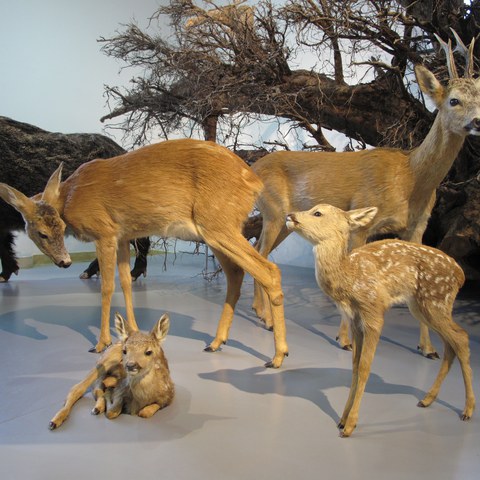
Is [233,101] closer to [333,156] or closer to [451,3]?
[333,156]

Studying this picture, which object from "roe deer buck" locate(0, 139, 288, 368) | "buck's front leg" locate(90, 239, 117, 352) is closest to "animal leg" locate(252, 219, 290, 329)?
"roe deer buck" locate(0, 139, 288, 368)

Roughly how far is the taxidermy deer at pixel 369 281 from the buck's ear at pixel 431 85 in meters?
1.54

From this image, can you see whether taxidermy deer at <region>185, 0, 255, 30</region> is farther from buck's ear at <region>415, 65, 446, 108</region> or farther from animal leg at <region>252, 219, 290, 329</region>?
buck's ear at <region>415, 65, 446, 108</region>

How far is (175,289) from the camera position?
684cm

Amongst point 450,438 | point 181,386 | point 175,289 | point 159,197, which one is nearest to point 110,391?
point 181,386

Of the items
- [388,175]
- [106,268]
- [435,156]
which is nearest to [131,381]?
[106,268]

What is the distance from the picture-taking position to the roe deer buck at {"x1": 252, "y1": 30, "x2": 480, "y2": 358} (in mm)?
3965

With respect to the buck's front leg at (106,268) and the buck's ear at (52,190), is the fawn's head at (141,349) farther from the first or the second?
the buck's ear at (52,190)

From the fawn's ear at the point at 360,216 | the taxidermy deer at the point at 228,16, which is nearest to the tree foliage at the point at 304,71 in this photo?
the taxidermy deer at the point at 228,16

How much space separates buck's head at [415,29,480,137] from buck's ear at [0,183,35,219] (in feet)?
10.0

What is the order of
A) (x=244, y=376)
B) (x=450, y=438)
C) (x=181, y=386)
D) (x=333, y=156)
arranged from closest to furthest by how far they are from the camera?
(x=450, y=438) < (x=181, y=386) < (x=244, y=376) < (x=333, y=156)

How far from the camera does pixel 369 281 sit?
2.81 meters

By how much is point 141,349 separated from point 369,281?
1.24m

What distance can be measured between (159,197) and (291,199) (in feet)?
4.58
